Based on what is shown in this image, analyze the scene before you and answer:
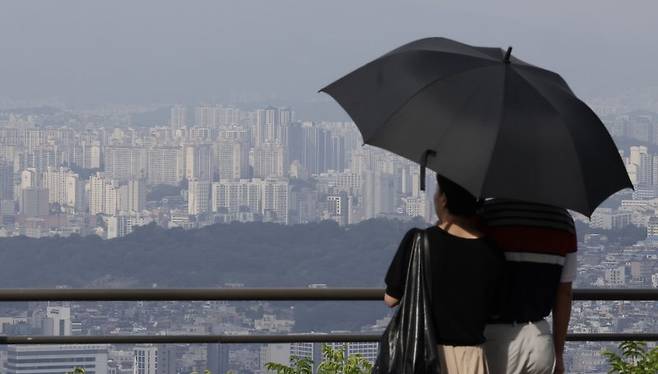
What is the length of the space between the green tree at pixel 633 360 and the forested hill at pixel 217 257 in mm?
56555

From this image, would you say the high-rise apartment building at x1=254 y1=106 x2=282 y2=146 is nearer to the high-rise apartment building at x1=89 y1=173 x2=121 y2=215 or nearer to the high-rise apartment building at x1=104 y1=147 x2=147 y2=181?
the high-rise apartment building at x1=104 y1=147 x2=147 y2=181

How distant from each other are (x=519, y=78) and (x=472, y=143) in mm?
303

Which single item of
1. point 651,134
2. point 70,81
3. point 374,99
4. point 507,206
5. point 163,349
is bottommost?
point 163,349

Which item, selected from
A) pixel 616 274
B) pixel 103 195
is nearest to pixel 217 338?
pixel 616 274

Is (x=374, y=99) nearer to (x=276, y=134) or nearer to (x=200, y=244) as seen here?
(x=200, y=244)

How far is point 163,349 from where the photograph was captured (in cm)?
548

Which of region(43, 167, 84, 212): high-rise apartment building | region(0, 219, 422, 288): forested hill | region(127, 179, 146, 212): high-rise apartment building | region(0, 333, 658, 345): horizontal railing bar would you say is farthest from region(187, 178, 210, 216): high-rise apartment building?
region(0, 333, 658, 345): horizontal railing bar

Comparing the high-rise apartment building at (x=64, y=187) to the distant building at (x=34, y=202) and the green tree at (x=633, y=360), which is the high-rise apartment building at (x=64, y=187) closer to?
the distant building at (x=34, y=202)

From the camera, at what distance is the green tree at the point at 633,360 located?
5242 millimetres

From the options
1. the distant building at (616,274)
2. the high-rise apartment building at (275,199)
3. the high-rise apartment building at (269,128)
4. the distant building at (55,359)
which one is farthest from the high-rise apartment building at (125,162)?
the distant building at (55,359)

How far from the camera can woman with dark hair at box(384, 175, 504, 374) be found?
11.9 ft

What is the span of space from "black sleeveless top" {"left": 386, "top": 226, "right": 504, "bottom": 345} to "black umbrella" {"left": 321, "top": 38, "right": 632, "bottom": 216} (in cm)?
17

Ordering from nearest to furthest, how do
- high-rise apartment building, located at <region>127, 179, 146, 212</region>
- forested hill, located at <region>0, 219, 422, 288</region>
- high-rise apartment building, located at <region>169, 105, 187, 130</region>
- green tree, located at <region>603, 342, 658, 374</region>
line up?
green tree, located at <region>603, 342, 658, 374</region>, forested hill, located at <region>0, 219, 422, 288</region>, high-rise apartment building, located at <region>127, 179, 146, 212</region>, high-rise apartment building, located at <region>169, 105, 187, 130</region>

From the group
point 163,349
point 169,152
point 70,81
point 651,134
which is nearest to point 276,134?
point 169,152
